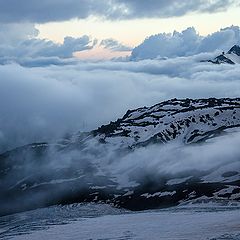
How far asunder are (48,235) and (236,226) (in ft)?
193

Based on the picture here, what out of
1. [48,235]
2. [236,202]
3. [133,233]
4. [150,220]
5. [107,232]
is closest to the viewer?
[133,233]

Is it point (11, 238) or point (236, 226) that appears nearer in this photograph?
point (236, 226)

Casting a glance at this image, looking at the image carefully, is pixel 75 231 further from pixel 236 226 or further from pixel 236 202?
pixel 236 202

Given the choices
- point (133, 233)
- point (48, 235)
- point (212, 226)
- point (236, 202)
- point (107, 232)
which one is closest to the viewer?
point (212, 226)

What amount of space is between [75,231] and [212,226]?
1812 inches

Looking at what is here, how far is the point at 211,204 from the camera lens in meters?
198

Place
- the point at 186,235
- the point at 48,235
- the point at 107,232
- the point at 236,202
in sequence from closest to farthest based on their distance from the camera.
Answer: the point at 186,235
the point at 107,232
the point at 48,235
the point at 236,202

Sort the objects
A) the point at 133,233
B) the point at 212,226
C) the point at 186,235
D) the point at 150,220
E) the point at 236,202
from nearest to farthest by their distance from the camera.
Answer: the point at 186,235 → the point at 212,226 → the point at 133,233 → the point at 150,220 → the point at 236,202

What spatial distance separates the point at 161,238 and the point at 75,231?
42749 mm

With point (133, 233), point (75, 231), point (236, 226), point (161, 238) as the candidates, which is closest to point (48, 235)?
point (75, 231)

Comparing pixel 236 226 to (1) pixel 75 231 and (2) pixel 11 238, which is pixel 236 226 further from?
(2) pixel 11 238

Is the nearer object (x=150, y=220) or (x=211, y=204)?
(x=150, y=220)

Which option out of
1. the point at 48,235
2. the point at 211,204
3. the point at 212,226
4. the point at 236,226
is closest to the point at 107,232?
the point at 48,235

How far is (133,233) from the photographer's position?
114625 mm
